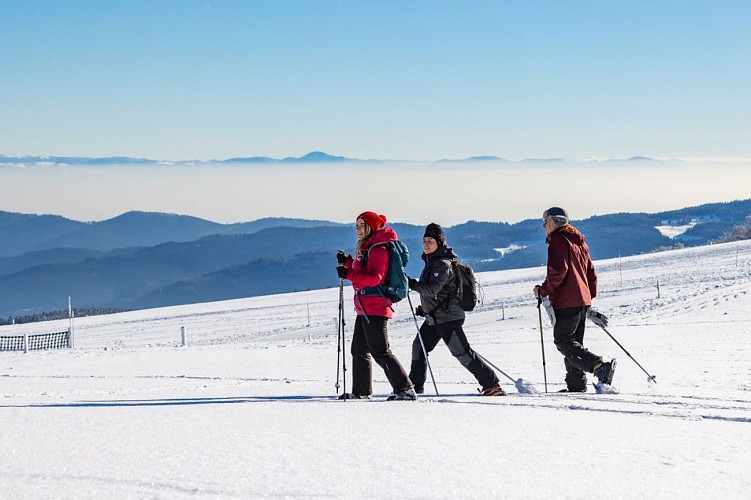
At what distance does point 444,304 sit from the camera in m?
8.27

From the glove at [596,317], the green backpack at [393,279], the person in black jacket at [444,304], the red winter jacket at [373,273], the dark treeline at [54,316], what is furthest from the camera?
the dark treeline at [54,316]

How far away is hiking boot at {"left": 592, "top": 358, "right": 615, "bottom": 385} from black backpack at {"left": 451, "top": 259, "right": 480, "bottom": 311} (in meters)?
1.34

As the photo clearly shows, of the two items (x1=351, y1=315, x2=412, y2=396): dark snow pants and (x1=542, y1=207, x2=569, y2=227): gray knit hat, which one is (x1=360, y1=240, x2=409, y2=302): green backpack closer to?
(x1=351, y1=315, x2=412, y2=396): dark snow pants

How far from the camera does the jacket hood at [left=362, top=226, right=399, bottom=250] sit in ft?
24.7

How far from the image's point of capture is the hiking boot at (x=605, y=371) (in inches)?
318

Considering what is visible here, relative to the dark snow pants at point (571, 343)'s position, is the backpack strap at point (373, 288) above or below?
above

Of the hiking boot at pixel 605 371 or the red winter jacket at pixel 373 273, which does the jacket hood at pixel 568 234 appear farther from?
the red winter jacket at pixel 373 273

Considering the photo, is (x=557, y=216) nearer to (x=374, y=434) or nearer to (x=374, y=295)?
(x=374, y=295)

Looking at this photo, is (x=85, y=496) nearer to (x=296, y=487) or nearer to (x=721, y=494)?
(x=296, y=487)

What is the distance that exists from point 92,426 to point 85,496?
2042 mm

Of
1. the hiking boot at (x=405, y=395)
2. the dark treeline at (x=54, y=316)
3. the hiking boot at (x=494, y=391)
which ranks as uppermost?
the hiking boot at (x=405, y=395)

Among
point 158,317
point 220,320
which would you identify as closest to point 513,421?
point 220,320

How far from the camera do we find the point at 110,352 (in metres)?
18.3

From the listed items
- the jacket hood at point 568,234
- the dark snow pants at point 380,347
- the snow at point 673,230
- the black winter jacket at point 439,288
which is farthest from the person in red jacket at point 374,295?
the snow at point 673,230
